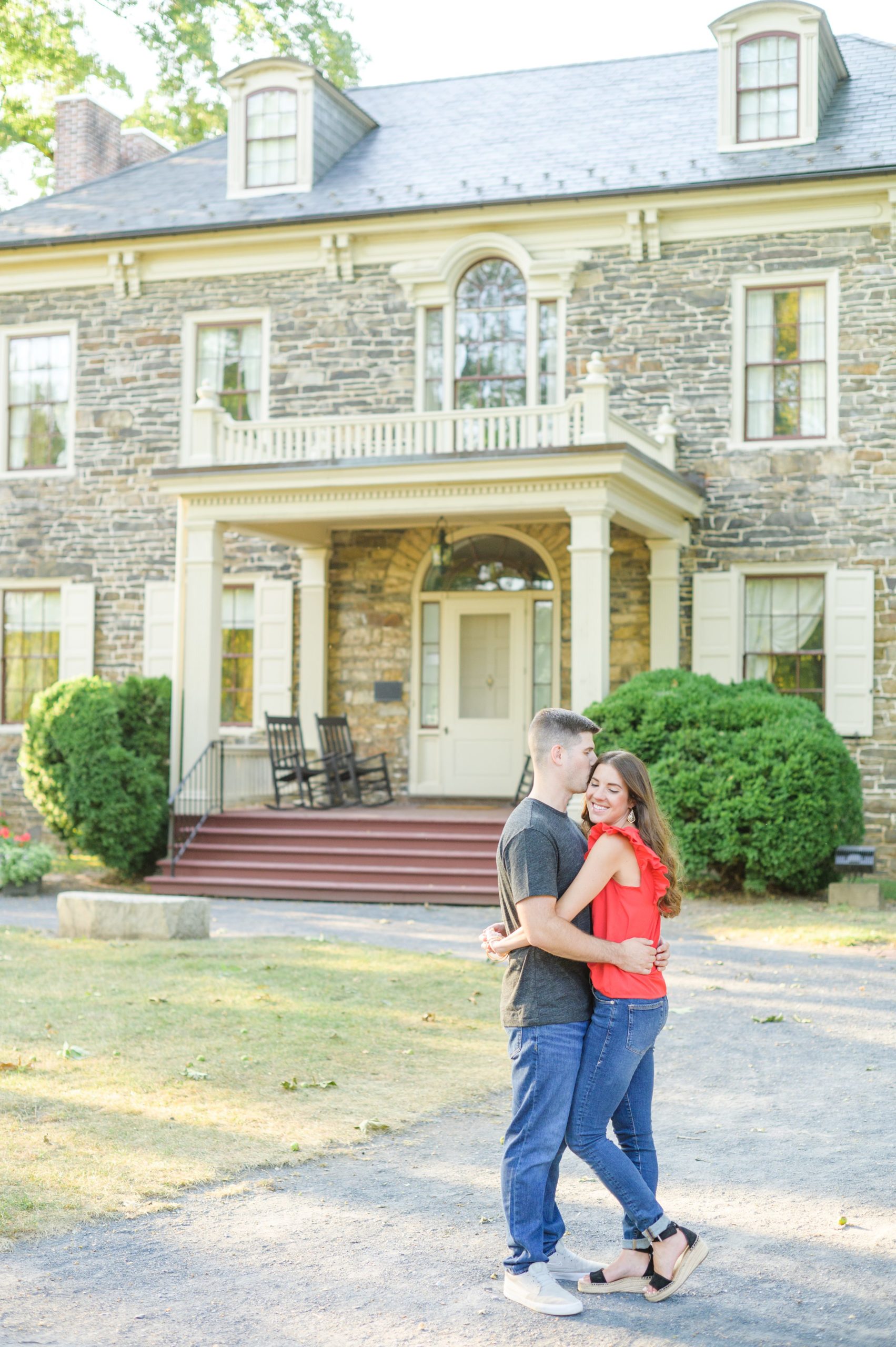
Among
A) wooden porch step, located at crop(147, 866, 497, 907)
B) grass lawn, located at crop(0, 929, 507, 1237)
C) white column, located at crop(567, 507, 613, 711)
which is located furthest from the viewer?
white column, located at crop(567, 507, 613, 711)

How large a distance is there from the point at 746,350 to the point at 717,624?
2898mm

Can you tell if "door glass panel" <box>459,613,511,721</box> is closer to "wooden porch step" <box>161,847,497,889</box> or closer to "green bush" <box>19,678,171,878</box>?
"wooden porch step" <box>161,847,497,889</box>

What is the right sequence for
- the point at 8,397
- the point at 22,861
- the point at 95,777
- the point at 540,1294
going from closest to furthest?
the point at 540,1294
the point at 22,861
the point at 95,777
the point at 8,397

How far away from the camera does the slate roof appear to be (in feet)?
49.5

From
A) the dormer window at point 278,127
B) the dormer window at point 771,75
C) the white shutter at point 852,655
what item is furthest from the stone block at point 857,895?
the dormer window at point 278,127

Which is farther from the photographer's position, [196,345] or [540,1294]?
[196,345]

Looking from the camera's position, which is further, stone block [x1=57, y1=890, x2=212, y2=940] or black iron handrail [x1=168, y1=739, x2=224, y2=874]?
black iron handrail [x1=168, y1=739, x2=224, y2=874]

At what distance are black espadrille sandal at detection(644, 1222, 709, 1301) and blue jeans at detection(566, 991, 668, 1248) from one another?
0.08m

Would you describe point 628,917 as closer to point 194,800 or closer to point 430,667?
point 194,800

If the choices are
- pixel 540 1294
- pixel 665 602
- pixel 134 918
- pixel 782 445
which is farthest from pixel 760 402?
pixel 540 1294

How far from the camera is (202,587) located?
14.0m

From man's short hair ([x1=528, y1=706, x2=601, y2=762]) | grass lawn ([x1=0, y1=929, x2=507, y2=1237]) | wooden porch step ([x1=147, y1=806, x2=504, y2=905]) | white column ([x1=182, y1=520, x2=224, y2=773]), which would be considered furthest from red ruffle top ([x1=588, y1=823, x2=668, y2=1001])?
white column ([x1=182, y1=520, x2=224, y2=773])

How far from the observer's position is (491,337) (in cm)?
1583

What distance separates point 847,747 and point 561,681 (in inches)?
120
